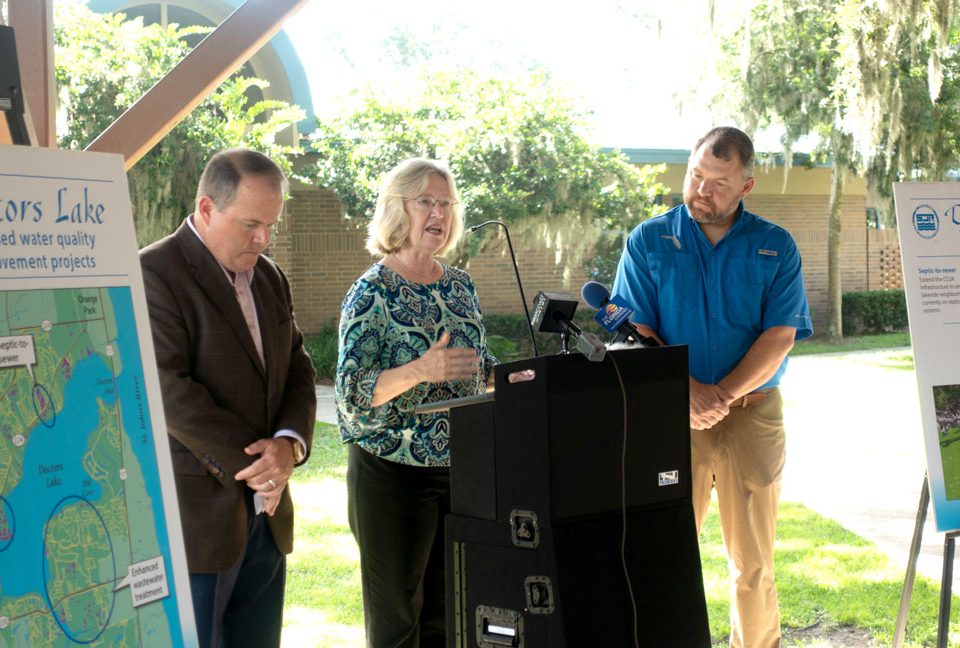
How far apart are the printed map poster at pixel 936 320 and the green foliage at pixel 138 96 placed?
7.40 metres

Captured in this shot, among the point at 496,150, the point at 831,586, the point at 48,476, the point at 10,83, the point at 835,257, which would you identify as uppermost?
the point at 496,150

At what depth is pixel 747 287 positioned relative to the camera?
146 inches

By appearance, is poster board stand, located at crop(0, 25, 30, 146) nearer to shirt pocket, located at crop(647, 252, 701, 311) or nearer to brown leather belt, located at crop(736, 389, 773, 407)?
shirt pocket, located at crop(647, 252, 701, 311)

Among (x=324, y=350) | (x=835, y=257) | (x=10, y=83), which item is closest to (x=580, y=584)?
(x=10, y=83)

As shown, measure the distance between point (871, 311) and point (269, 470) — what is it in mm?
17947

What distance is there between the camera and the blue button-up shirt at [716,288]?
12.1ft

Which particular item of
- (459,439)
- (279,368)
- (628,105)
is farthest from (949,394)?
(628,105)

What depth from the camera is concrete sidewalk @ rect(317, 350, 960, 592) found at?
243 inches

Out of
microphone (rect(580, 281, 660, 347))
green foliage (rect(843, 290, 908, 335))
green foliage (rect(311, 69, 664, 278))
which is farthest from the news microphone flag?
green foliage (rect(843, 290, 908, 335))

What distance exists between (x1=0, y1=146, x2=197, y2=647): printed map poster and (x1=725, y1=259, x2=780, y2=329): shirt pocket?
2239mm

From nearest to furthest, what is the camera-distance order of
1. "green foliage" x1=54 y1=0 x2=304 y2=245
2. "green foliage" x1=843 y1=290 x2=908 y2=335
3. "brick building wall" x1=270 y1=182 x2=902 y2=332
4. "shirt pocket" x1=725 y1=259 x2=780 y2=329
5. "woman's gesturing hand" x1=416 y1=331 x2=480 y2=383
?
"woman's gesturing hand" x1=416 y1=331 x2=480 y2=383 → "shirt pocket" x1=725 y1=259 x2=780 y2=329 → "green foliage" x1=54 y1=0 x2=304 y2=245 → "brick building wall" x1=270 y1=182 x2=902 y2=332 → "green foliage" x1=843 y1=290 x2=908 y2=335

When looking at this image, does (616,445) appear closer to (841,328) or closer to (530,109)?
(530,109)

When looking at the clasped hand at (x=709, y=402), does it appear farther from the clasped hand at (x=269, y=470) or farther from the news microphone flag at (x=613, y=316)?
the clasped hand at (x=269, y=470)

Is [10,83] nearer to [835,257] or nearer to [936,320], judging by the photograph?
[936,320]
